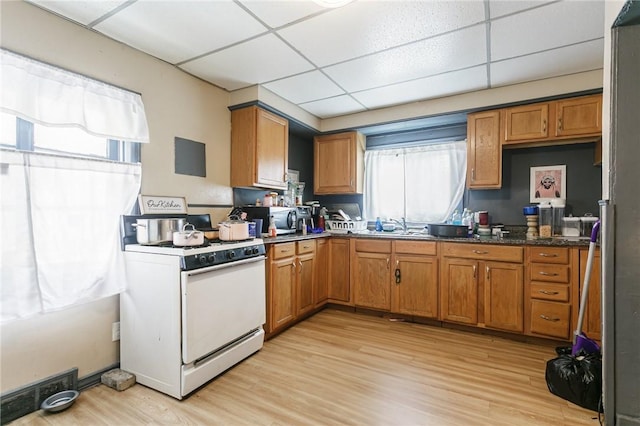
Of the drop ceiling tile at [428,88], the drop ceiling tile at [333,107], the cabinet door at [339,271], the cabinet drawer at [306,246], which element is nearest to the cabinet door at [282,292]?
the cabinet drawer at [306,246]

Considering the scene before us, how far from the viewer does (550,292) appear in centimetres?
258

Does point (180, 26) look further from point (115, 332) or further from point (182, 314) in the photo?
point (115, 332)

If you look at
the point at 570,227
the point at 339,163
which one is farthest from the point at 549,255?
the point at 339,163

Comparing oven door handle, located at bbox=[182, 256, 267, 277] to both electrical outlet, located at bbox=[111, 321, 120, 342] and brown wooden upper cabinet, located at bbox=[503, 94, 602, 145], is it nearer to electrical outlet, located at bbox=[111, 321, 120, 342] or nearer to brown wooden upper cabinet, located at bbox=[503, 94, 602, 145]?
electrical outlet, located at bbox=[111, 321, 120, 342]

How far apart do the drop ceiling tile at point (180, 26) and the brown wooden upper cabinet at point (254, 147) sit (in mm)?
797

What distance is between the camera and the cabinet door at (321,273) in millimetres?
3371

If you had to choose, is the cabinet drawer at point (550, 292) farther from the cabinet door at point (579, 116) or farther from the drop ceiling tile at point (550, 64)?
the drop ceiling tile at point (550, 64)

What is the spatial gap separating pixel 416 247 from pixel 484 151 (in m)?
1.24

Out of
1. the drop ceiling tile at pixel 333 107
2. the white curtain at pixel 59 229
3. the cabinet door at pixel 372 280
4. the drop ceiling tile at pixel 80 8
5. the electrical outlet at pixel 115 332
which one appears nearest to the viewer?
the white curtain at pixel 59 229

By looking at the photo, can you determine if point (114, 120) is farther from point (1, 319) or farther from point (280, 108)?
point (280, 108)

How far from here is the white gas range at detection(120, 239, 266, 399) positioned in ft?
6.18

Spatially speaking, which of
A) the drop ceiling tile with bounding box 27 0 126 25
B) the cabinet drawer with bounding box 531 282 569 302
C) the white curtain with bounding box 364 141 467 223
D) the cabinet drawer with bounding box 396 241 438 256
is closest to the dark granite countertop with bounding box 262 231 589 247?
the cabinet drawer with bounding box 396 241 438 256

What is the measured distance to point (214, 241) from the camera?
235 cm

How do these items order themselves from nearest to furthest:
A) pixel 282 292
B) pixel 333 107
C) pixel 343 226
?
pixel 282 292 < pixel 333 107 < pixel 343 226
